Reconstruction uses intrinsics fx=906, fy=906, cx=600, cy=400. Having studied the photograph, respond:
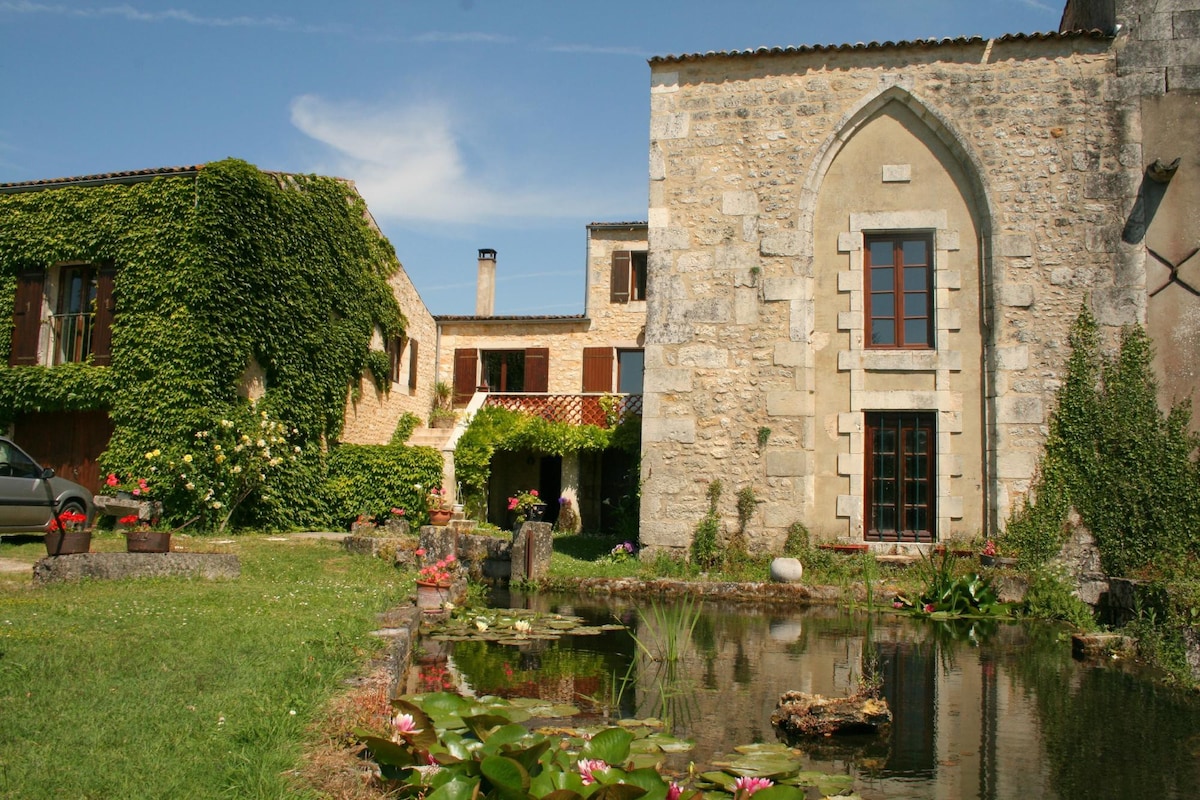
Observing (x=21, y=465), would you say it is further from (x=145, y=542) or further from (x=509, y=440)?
(x=509, y=440)

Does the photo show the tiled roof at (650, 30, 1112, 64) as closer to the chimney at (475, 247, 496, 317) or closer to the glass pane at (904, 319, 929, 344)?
the glass pane at (904, 319, 929, 344)

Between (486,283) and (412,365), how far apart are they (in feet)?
18.9

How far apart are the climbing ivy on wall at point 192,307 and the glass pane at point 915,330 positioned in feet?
32.2

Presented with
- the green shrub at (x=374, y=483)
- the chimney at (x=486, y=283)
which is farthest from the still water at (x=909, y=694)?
the chimney at (x=486, y=283)

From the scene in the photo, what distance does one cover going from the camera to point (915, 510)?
1109 centimetres

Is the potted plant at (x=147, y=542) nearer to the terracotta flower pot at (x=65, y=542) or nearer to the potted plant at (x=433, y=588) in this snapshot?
the terracotta flower pot at (x=65, y=542)

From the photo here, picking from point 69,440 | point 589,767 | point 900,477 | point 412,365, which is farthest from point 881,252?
point 69,440

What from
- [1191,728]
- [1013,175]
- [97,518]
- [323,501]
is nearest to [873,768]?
[1191,728]

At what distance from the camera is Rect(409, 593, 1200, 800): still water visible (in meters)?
4.02

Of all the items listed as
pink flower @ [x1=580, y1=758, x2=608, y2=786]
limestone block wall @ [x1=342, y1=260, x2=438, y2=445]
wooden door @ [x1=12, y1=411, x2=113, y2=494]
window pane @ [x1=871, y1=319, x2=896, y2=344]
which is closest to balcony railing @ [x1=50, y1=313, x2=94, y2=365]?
wooden door @ [x1=12, y1=411, x2=113, y2=494]

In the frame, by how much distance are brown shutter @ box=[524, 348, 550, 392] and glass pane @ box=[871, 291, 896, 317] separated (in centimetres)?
1221

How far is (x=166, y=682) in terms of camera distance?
4.11m

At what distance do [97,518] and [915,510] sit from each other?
11.1 meters

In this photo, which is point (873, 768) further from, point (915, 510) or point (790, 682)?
point (915, 510)
